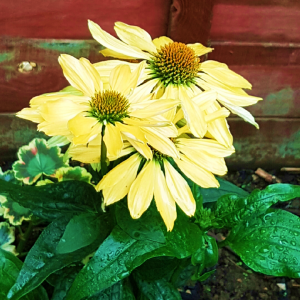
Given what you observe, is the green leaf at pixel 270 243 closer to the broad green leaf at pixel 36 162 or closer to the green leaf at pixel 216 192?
the green leaf at pixel 216 192

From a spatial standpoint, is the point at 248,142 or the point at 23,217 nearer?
the point at 23,217

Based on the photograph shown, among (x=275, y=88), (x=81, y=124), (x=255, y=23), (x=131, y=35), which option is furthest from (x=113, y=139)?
(x=275, y=88)

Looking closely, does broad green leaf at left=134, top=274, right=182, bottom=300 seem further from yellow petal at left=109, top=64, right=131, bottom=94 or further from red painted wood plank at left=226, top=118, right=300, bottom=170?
red painted wood plank at left=226, top=118, right=300, bottom=170

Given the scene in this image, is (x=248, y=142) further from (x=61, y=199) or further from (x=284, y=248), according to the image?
(x=61, y=199)

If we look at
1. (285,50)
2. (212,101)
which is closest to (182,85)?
(212,101)

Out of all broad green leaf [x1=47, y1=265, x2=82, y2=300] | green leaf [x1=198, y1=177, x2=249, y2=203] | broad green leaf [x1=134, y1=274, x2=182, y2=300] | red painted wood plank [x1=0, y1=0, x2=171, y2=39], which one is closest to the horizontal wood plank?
red painted wood plank [x1=0, y1=0, x2=171, y2=39]

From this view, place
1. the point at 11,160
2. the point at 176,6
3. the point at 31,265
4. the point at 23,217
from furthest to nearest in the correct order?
the point at 11,160
the point at 176,6
the point at 23,217
the point at 31,265

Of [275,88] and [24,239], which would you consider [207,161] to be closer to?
[24,239]
